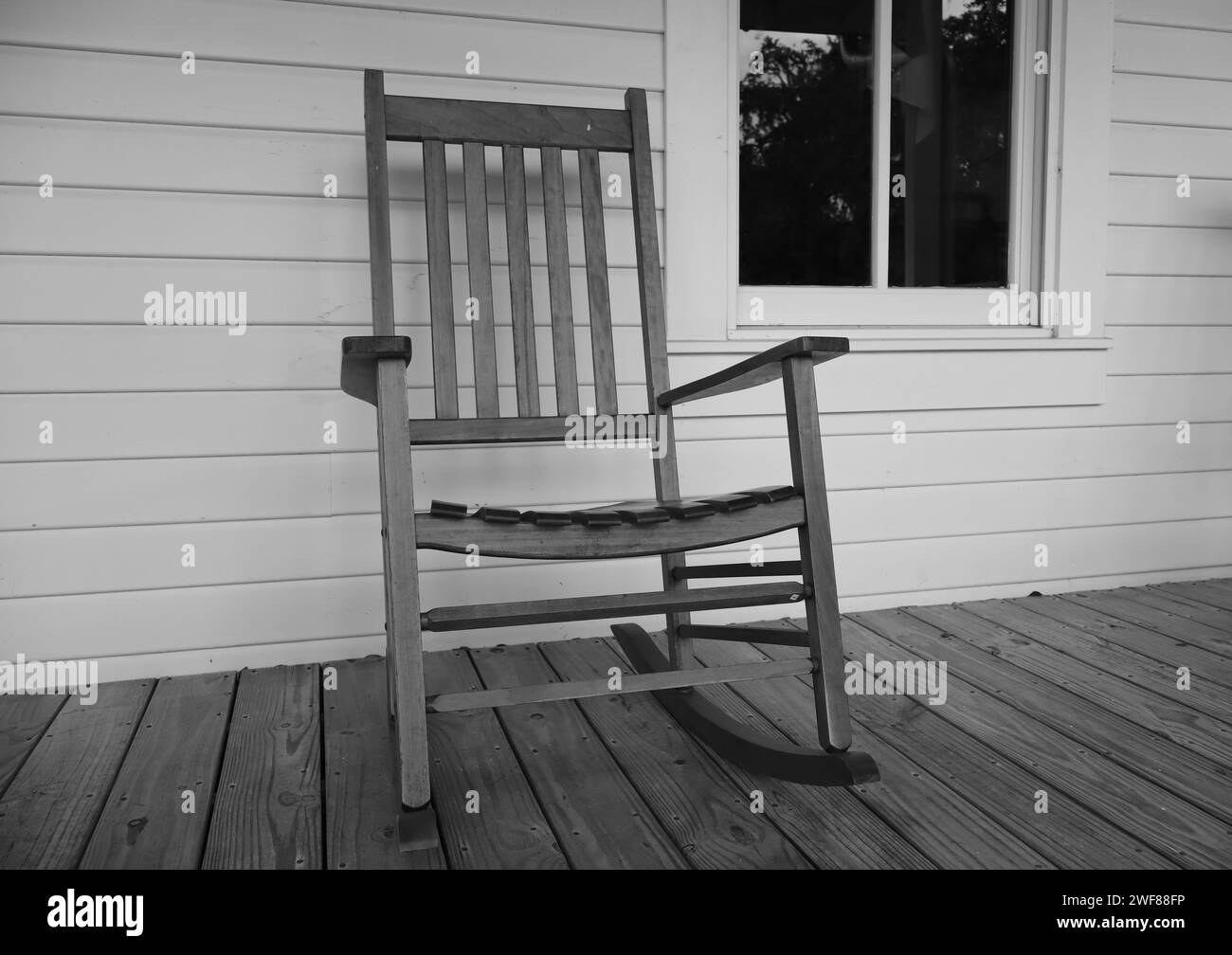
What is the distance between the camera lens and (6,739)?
149 cm

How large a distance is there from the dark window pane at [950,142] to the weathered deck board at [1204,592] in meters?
0.87

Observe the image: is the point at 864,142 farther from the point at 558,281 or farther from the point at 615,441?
the point at 615,441

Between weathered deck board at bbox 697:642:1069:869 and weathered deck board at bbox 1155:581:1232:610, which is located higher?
weathered deck board at bbox 697:642:1069:869

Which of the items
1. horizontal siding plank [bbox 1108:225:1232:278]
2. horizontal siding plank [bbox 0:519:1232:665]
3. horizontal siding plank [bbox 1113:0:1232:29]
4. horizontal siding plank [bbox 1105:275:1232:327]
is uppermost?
horizontal siding plank [bbox 1113:0:1232:29]

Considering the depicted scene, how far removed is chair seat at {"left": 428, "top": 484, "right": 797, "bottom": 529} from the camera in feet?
3.79

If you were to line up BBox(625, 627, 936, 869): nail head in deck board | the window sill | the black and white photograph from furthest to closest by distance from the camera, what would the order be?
the window sill → the black and white photograph → BBox(625, 627, 936, 869): nail head in deck board

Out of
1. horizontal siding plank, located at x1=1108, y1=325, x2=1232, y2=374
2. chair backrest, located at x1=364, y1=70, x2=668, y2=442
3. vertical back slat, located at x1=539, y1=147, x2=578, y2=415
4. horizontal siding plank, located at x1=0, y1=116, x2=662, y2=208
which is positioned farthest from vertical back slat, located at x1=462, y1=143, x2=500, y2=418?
horizontal siding plank, located at x1=1108, y1=325, x2=1232, y2=374

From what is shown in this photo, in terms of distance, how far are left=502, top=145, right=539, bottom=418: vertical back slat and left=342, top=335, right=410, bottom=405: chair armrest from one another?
1.41 feet

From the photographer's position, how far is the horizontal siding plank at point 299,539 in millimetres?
1728

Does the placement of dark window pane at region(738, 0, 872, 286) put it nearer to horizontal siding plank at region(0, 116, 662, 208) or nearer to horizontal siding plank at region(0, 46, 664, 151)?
horizontal siding plank at region(0, 46, 664, 151)

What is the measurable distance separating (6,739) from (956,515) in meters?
1.93

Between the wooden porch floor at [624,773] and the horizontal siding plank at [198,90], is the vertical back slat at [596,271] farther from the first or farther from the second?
the wooden porch floor at [624,773]

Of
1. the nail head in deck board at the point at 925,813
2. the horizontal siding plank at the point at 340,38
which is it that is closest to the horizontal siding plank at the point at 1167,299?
the horizontal siding plank at the point at 340,38
